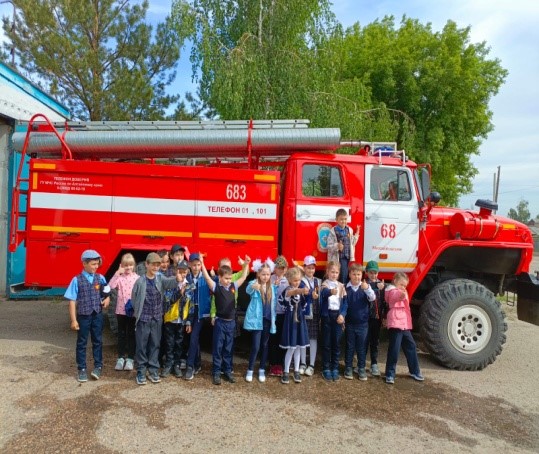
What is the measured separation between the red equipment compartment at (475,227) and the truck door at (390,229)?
0.58 meters

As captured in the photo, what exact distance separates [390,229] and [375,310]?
1.26 meters

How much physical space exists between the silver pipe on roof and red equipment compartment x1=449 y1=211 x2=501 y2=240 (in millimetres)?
2031

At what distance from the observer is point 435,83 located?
19.6 metres

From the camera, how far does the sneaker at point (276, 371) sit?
539cm

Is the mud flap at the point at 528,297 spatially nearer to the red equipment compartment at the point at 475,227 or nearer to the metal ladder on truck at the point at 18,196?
the red equipment compartment at the point at 475,227

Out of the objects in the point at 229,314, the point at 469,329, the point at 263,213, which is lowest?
the point at 469,329

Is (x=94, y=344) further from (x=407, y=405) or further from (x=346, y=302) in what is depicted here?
(x=407, y=405)

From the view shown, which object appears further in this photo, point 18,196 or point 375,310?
point 18,196

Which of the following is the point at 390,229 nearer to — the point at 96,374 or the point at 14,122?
the point at 96,374

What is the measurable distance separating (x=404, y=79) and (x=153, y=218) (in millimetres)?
17465

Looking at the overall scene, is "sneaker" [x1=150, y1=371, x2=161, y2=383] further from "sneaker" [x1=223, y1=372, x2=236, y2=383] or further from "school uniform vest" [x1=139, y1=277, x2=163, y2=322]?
"sneaker" [x1=223, y1=372, x2=236, y2=383]

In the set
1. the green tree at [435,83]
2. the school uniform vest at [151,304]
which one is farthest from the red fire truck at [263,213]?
the green tree at [435,83]

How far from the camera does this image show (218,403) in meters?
4.54

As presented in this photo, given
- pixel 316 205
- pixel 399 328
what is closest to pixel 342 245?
pixel 316 205
